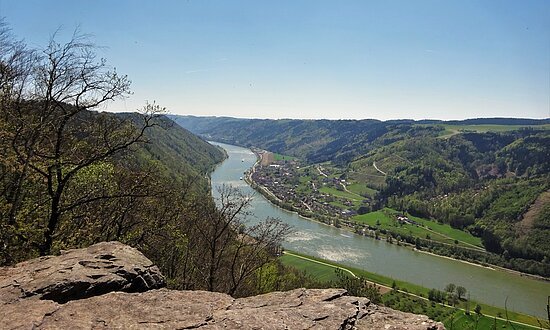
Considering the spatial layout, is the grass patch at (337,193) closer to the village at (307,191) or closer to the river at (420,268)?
the village at (307,191)

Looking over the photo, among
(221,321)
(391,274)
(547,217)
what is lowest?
(391,274)

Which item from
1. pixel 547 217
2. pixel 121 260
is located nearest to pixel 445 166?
pixel 547 217

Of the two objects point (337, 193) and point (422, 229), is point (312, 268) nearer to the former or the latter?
point (422, 229)

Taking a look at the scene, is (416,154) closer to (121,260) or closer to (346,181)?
(346,181)

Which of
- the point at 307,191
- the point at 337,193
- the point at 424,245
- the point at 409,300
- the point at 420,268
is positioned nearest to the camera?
the point at 409,300

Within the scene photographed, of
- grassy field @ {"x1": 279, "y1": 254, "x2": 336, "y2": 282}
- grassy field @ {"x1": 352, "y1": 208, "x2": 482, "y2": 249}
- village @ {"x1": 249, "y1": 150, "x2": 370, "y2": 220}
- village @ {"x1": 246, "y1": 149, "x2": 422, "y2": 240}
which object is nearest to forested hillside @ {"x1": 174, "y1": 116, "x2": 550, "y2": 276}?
grassy field @ {"x1": 352, "y1": 208, "x2": 482, "y2": 249}

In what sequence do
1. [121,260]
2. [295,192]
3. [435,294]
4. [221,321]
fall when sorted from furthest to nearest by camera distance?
[295,192]
[435,294]
[121,260]
[221,321]

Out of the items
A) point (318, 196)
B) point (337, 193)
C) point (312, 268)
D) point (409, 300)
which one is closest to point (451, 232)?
point (318, 196)
